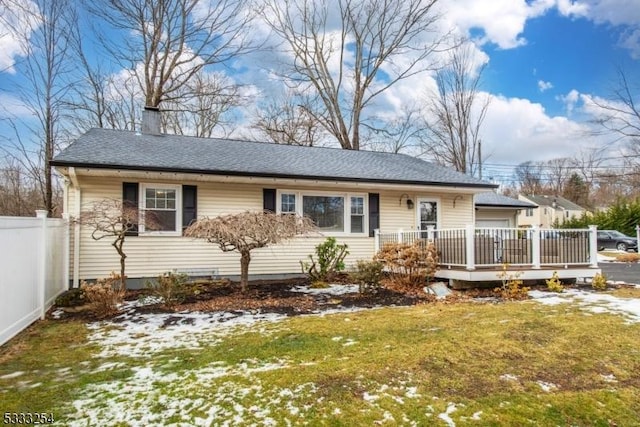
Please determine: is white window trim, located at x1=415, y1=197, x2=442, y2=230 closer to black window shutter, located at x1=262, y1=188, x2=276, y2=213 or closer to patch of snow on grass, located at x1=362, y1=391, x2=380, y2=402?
black window shutter, located at x1=262, y1=188, x2=276, y2=213

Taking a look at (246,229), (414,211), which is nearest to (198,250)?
(246,229)

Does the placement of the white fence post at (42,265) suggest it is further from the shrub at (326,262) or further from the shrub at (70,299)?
the shrub at (326,262)

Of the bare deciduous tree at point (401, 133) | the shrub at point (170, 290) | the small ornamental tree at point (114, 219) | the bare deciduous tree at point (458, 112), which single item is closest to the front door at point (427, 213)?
the shrub at point (170, 290)

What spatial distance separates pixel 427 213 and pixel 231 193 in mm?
5734

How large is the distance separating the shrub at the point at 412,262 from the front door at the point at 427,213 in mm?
2577

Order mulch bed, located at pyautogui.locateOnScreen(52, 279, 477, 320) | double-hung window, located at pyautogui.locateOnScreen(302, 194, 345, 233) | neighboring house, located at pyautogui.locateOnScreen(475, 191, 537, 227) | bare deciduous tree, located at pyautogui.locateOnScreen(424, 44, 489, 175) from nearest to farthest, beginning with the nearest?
mulch bed, located at pyautogui.locateOnScreen(52, 279, 477, 320)
double-hung window, located at pyautogui.locateOnScreen(302, 194, 345, 233)
neighboring house, located at pyautogui.locateOnScreen(475, 191, 537, 227)
bare deciduous tree, located at pyautogui.locateOnScreen(424, 44, 489, 175)

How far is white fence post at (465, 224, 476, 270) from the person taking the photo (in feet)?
26.1

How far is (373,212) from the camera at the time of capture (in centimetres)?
1086

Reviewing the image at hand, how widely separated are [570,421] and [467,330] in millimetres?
2291

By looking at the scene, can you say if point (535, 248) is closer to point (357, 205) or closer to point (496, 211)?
point (357, 205)

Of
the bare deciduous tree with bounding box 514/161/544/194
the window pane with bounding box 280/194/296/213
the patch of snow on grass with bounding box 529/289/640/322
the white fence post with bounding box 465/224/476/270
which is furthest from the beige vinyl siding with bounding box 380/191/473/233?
the bare deciduous tree with bounding box 514/161/544/194

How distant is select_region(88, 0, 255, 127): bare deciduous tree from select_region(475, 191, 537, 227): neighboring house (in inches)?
517

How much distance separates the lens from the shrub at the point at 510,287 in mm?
7590

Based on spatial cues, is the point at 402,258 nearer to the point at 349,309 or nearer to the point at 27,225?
the point at 349,309
